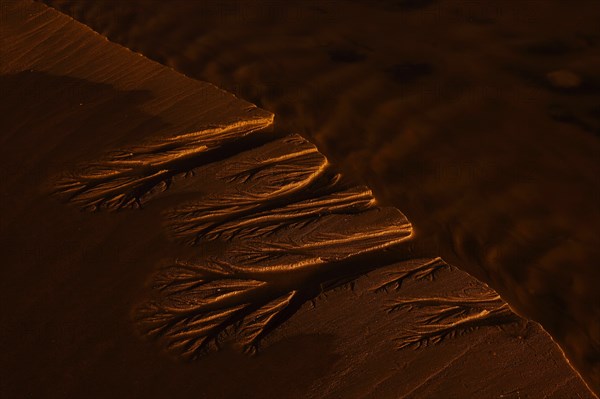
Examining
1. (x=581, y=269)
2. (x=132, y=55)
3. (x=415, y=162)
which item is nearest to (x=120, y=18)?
(x=132, y=55)

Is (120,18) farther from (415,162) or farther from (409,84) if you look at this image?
(415,162)

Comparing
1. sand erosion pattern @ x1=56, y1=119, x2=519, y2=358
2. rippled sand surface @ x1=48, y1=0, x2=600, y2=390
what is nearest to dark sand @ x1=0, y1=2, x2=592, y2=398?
sand erosion pattern @ x1=56, y1=119, x2=519, y2=358

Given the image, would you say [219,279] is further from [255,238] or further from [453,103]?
[453,103]

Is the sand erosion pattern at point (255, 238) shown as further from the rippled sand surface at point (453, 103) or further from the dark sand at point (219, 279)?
the rippled sand surface at point (453, 103)

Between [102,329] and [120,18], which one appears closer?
[102,329]

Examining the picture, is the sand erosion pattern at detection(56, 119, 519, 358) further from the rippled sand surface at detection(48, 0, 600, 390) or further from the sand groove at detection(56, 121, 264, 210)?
the rippled sand surface at detection(48, 0, 600, 390)

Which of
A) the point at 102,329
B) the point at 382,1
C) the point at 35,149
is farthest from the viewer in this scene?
the point at 382,1

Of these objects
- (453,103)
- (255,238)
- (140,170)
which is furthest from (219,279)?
(453,103)

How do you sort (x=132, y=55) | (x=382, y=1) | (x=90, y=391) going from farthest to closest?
(x=382, y=1) < (x=132, y=55) < (x=90, y=391)
